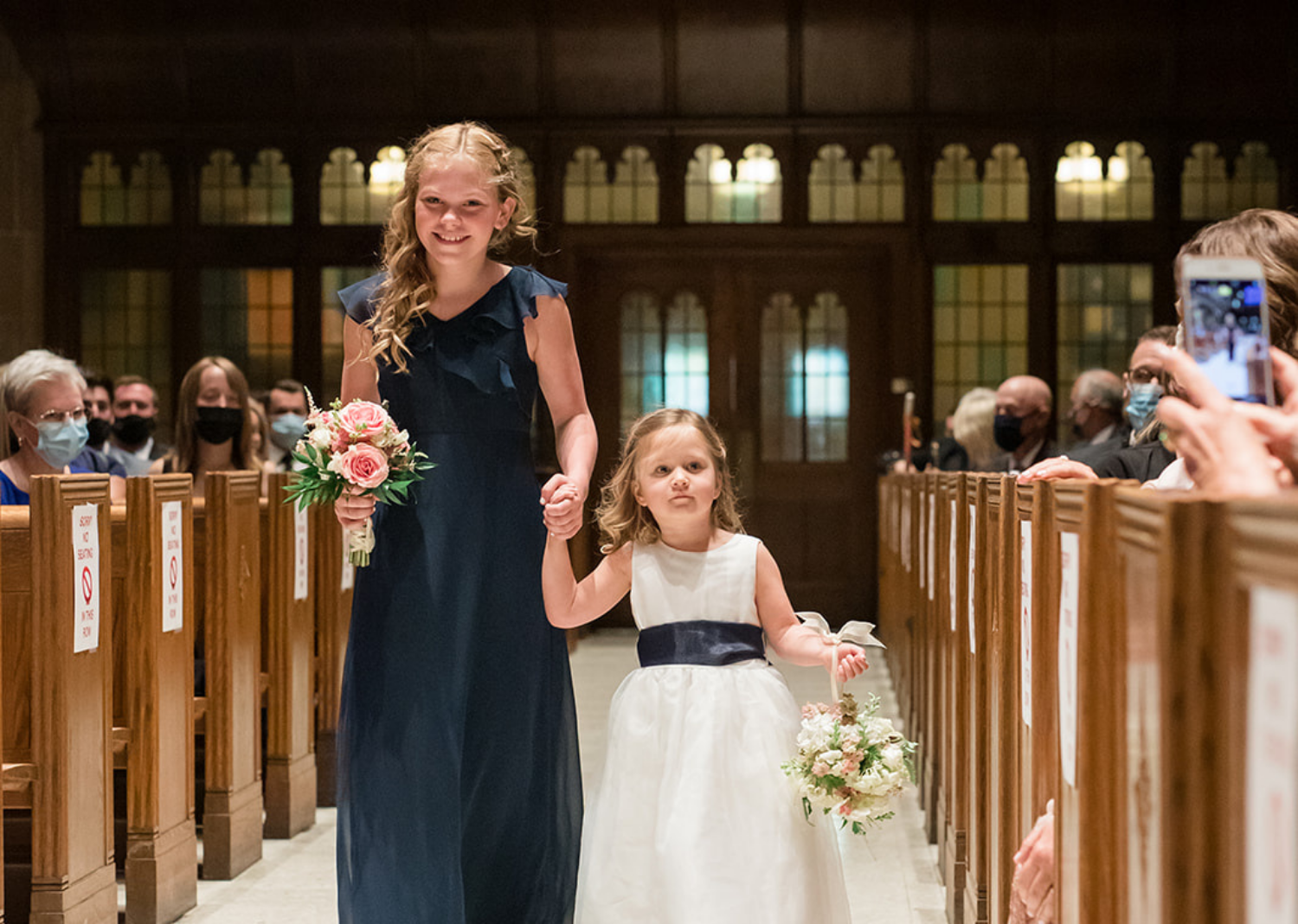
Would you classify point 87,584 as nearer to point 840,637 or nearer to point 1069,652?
point 840,637

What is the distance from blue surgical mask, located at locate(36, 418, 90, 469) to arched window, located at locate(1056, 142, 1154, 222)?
8.07 m

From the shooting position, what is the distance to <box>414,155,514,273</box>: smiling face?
313 centimetres

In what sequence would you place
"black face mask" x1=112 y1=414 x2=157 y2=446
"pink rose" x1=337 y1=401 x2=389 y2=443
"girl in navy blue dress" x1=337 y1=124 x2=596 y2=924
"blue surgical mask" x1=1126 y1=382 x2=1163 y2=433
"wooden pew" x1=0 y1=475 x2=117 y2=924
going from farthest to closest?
"black face mask" x1=112 y1=414 x2=157 y2=446
"blue surgical mask" x1=1126 y1=382 x2=1163 y2=433
"wooden pew" x1=0 y1=475 x2=117 y2=924
"girl in navy blue dress" x1=337 y1=124 x2=596 y2=924
"pink rose" x1=337 y1=401 x2=389 y2=443

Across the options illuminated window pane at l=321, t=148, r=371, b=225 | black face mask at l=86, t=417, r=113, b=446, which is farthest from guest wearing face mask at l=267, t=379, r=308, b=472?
illuminated window pane at l=321, t=148, r=371, b=225

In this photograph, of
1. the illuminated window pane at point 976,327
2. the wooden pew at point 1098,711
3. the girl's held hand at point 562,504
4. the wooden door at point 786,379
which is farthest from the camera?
the wooden door at point 786,379

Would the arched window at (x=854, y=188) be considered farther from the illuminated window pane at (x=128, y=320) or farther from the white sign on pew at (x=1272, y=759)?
the white sign on pew at (x=1272, y=759)

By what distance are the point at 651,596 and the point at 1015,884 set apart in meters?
1.10

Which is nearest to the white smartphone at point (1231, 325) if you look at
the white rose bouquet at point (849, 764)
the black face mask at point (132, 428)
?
the white rose bouquet at point (849, 764)

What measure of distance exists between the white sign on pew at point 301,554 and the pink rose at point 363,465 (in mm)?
2707

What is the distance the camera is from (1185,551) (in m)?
1.42

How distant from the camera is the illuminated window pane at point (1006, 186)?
1116cm

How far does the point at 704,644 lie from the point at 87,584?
1.68m

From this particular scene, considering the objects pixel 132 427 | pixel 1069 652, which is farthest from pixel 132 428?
pixel 1069 652

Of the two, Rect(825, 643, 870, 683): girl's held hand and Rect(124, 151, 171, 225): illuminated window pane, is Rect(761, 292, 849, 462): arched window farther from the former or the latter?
Rect(825, 643, 870, 683): girl's held hand
